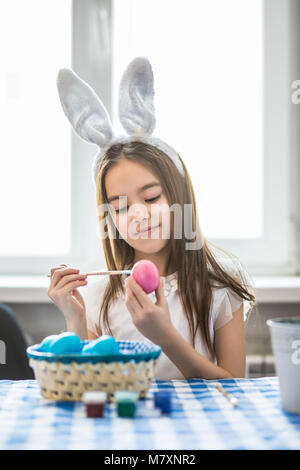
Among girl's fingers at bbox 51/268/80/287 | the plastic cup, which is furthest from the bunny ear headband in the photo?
the plastic cup

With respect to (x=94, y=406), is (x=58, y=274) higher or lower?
higher

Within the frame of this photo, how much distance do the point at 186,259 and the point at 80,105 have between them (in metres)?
0.42

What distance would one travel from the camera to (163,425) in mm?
694

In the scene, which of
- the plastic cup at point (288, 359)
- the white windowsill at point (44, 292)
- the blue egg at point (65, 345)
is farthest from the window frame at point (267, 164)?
the plastic cup at point (288, 359)

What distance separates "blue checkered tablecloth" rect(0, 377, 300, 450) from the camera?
2.08ft

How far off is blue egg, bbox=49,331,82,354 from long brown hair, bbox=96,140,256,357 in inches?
18.9

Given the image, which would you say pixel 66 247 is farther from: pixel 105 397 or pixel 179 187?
pixel 105 397

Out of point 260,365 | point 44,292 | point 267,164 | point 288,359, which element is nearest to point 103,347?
point 288,359

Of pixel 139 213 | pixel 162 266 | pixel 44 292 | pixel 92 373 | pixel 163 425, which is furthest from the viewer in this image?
pixel 44 292

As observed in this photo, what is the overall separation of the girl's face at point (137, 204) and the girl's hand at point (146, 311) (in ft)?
0.89

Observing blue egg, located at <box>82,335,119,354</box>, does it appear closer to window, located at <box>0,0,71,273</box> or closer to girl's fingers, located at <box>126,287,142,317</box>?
girl's fingers, located at <box>126,287,142,317</box>

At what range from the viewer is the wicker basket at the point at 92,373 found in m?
0.79

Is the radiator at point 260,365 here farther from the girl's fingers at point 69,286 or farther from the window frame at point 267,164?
the girl's fingers at point 69,286

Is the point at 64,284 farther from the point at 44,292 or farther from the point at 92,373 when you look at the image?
the point at 44,292
